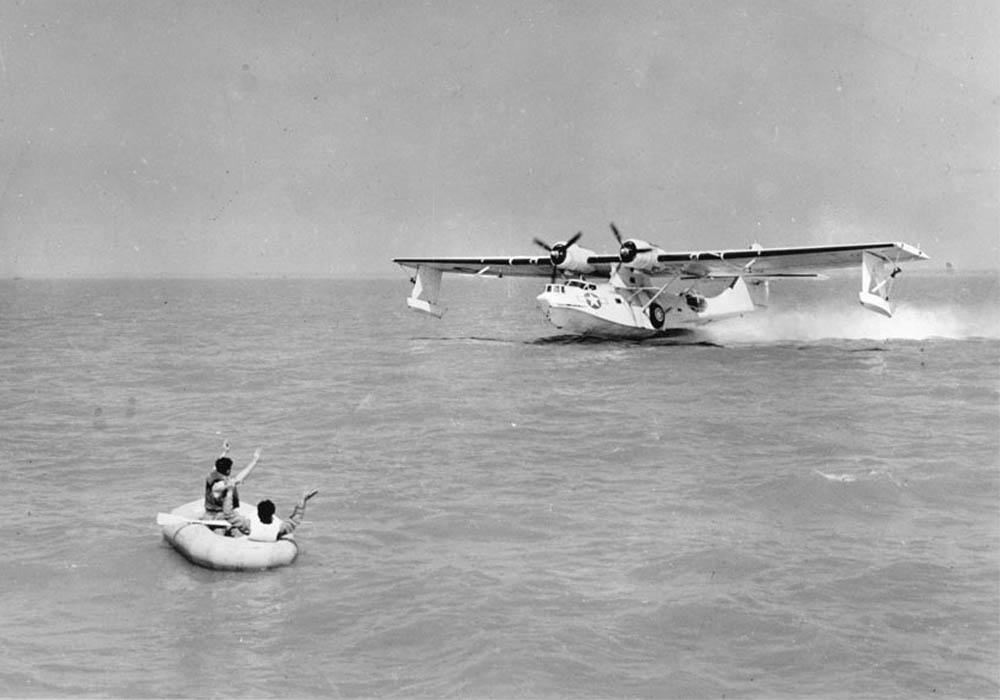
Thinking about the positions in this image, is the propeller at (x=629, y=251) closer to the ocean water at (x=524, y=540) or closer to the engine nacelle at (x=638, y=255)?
the engine nacelle at (x=638, y=255)

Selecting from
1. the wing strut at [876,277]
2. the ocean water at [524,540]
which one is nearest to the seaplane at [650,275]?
the wing strut at [876,277]

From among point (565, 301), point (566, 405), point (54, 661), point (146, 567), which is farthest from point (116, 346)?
point (54, 661)

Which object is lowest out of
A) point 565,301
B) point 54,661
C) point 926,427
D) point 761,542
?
point 54,661

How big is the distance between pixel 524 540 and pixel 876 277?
23.0 m

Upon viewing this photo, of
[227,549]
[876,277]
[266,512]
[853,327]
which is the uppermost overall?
[876,277]

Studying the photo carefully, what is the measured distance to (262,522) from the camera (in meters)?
11.6

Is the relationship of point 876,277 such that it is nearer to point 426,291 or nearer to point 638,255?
point 638,255

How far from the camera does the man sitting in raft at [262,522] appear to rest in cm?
1145

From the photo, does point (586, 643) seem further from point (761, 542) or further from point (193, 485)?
point (193, 485)

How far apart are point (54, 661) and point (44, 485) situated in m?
7.54

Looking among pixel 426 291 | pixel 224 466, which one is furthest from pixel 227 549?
pixel 426 291

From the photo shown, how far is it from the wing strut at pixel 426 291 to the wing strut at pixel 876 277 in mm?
18873

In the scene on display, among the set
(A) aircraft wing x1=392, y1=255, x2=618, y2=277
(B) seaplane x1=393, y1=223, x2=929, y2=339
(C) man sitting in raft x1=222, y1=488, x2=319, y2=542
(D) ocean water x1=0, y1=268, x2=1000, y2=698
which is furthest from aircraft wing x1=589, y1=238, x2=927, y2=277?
(C) man sitting in raft x1=222, y1=488, x2=319, y2=542

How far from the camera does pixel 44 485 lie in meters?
15.3
